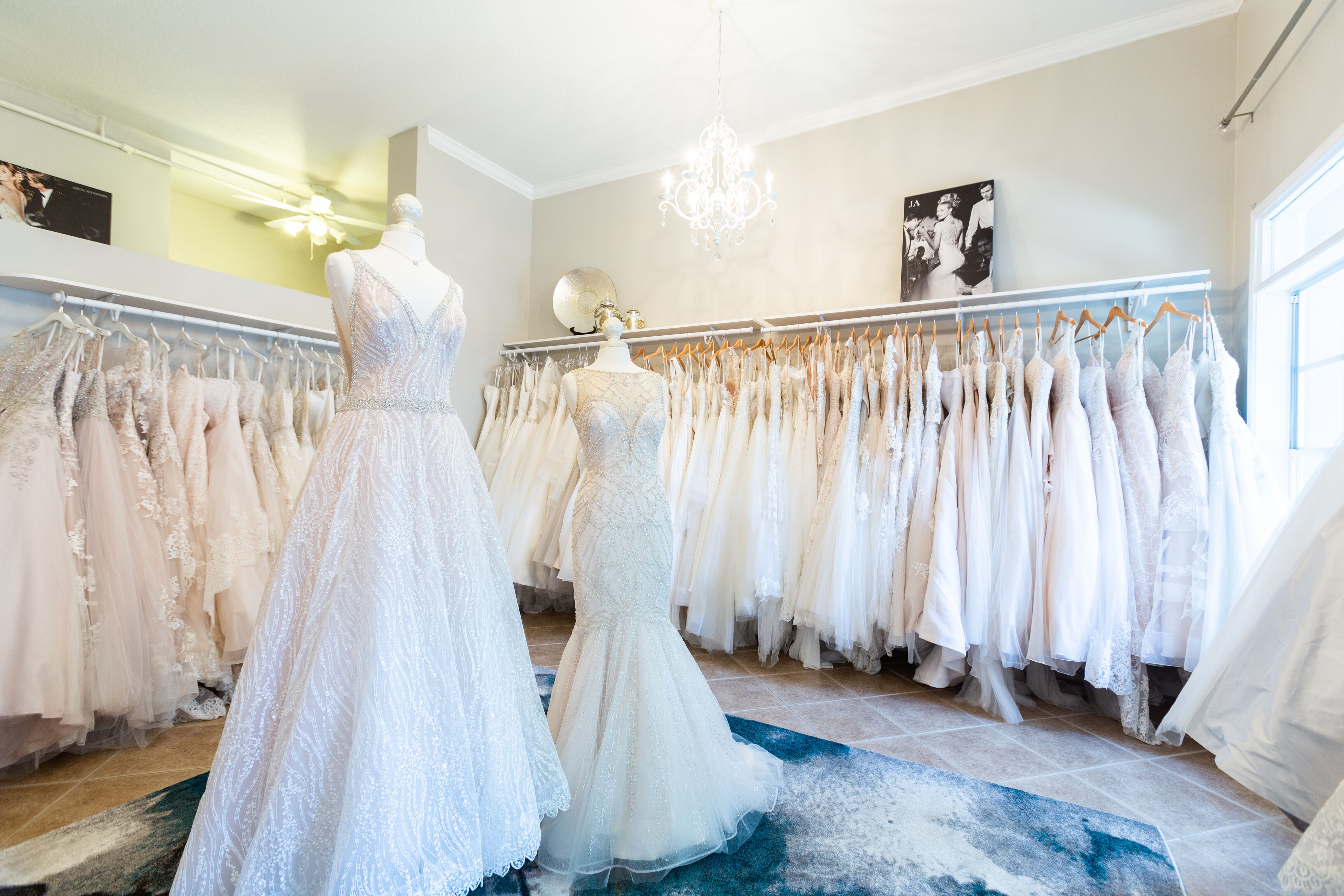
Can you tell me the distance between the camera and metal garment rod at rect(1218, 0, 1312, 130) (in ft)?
7.00

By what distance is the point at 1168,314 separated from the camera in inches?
111

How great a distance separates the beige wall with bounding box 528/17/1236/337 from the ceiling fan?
2.32 metres

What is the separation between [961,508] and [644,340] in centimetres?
226

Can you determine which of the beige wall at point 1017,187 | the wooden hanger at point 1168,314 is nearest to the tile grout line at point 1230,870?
the wooden hanger at point 1168,314

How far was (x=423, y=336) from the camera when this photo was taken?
140cm

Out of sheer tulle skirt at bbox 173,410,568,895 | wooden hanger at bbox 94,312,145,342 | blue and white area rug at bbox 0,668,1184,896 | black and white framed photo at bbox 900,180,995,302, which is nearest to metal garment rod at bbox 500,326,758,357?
black and white framed photo at bbox 900,180,995,302

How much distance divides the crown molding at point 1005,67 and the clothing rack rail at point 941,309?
3.73 ft

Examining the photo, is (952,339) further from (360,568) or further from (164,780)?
(164,780)

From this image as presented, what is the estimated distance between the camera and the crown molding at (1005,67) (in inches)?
112

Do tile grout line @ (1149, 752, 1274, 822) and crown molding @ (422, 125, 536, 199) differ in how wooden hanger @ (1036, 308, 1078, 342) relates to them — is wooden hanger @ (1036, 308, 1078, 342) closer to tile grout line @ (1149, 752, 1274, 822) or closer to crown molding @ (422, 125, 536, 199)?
tile grout line @ (1149, 752, 1274, 822)

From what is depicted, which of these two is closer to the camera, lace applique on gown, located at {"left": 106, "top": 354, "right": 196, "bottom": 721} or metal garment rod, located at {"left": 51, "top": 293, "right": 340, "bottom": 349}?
lace applique on gown, located at {"left": 106, "top": 354, "right": 196, "bottom": 721}

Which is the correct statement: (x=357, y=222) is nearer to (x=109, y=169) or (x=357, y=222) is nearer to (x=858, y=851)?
(x=109, y=169)

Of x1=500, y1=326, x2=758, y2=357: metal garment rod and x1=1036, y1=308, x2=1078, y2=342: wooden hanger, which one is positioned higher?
x1=500, y1=326, x2=758, y2=357: metal garment rod

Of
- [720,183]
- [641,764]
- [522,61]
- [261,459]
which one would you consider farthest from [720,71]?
[641,764]
